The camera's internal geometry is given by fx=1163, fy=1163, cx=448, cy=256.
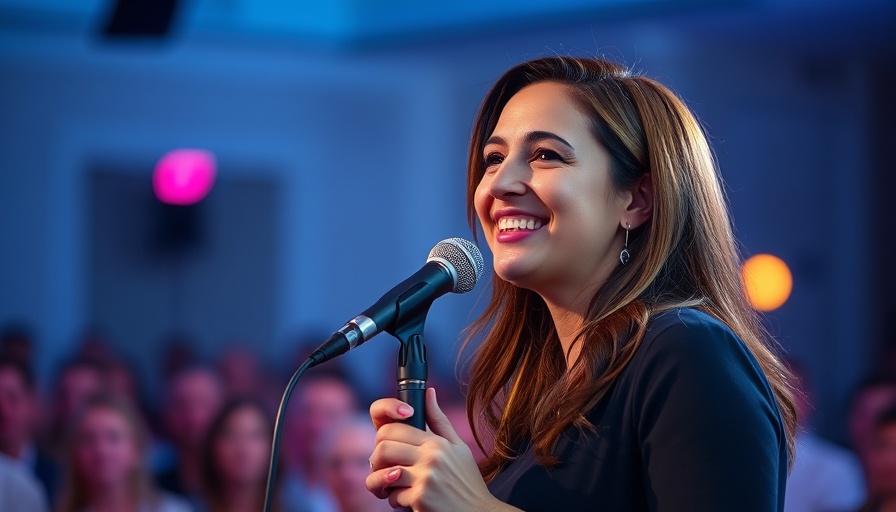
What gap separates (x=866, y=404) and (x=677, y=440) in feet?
12.3

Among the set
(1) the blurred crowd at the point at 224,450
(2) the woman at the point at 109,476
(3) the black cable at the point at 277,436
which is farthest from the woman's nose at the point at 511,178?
(2) the woman at the point at 109,476

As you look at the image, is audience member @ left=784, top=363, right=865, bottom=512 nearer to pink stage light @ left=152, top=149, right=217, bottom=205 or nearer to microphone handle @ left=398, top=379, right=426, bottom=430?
microphone handle @ left=398, top=379, right=426, bottom=430

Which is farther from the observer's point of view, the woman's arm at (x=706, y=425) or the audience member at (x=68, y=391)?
the audience member at (x=68, y=391)

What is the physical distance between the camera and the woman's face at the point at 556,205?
172cm

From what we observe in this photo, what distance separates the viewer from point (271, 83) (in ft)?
31.0

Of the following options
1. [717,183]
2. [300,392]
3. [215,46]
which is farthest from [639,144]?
[215,46]

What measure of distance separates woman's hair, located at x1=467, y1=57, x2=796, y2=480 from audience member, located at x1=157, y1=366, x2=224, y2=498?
12.5 ft

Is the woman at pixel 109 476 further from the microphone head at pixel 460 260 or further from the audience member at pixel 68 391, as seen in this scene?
the microphone head at pixel 460 260

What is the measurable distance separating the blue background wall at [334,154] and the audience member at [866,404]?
10.1ft

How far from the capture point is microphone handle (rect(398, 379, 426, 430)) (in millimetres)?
1602

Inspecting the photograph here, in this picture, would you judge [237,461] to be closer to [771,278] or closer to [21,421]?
[21,421]

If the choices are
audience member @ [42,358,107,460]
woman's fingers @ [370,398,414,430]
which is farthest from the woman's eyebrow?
audience member @ [42,358,107,460]

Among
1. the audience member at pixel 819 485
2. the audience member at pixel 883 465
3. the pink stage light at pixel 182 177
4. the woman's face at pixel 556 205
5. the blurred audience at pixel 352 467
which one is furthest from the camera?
the pink stage light at pixel 182 177

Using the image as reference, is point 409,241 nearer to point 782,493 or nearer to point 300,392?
point 300,392
